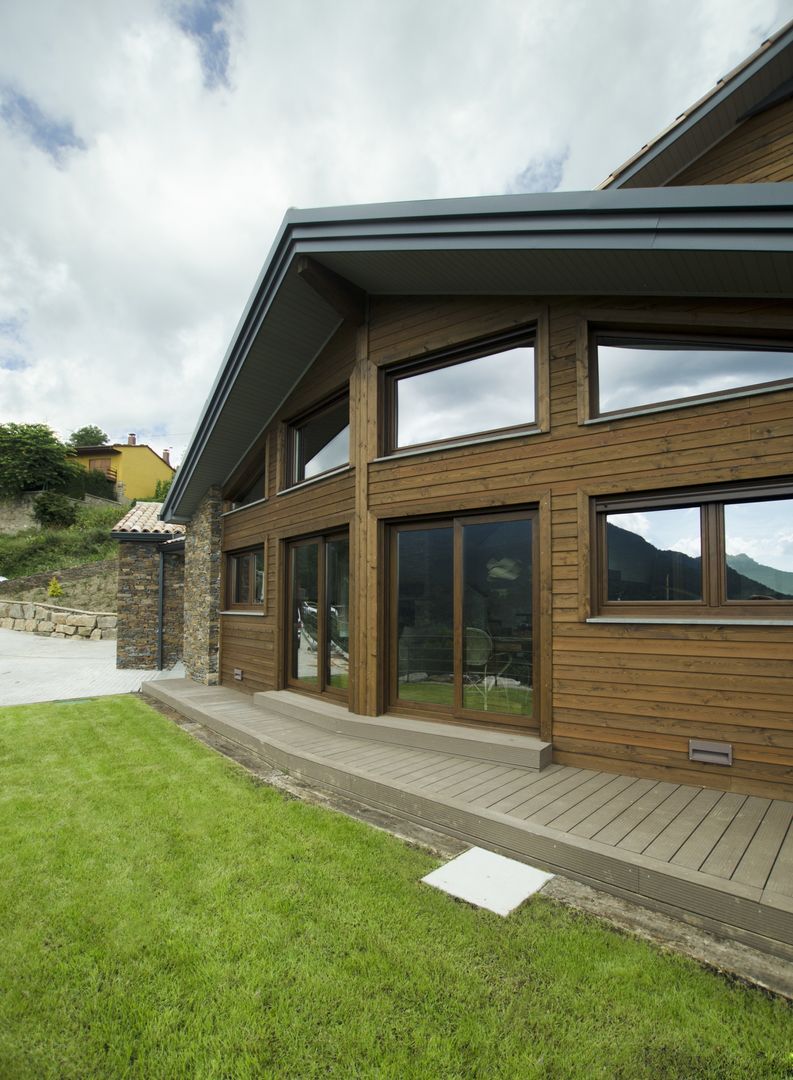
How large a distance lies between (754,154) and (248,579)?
848 cm

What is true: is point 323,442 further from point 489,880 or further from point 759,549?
point 489,880

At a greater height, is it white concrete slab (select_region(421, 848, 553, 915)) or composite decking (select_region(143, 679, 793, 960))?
composite decking (select_region(143, 679, 793, 960))

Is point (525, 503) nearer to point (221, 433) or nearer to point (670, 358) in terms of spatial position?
point (670, 358)

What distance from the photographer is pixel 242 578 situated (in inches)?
398

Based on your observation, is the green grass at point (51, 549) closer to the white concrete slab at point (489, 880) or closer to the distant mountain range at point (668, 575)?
the distant mountain range at point (668, 575)

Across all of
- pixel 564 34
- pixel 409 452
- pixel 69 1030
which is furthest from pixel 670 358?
pixel 564 34

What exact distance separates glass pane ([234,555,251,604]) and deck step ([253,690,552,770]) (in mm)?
3272

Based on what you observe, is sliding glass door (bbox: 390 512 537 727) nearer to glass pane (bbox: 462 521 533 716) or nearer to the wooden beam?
glass pane (bbox: 462 521 533 716)

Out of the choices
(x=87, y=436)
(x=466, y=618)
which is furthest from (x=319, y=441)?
(x=87, y=436)

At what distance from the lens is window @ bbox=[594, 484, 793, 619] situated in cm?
404

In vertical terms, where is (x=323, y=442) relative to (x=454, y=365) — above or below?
below

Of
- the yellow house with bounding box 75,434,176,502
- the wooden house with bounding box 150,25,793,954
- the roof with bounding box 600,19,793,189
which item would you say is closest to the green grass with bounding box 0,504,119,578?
the yellow house with bounding box 75,434,176,502

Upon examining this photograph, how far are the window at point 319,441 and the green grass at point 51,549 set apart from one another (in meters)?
19.2

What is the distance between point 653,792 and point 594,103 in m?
12.9
